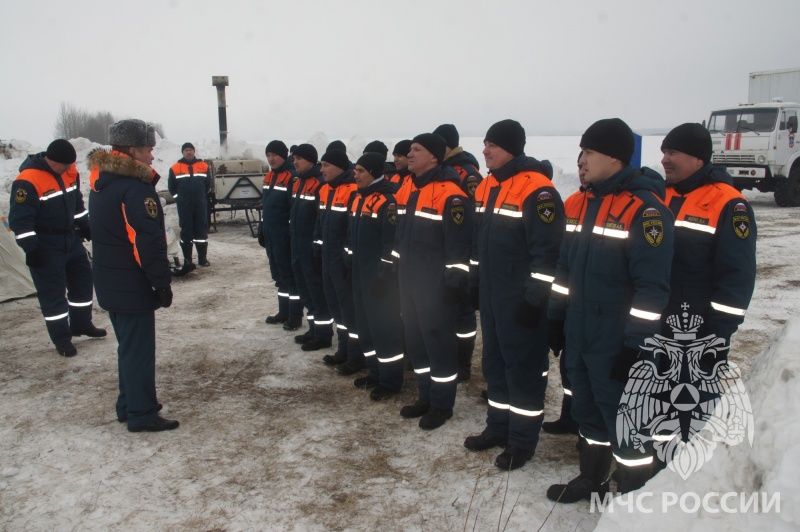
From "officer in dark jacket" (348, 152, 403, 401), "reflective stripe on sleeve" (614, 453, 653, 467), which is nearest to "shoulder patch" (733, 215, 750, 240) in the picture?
"reflective stripe on sleeve" (614, 453, 653, 467)

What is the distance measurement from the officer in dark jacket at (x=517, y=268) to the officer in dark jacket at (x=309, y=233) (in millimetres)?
2629

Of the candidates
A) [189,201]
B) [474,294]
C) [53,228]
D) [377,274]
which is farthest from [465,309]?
[189,201]

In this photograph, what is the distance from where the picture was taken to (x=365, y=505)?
327cm

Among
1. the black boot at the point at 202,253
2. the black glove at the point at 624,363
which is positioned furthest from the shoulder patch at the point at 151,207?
the black boot at the point at 202,253

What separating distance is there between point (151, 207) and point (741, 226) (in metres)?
3.63

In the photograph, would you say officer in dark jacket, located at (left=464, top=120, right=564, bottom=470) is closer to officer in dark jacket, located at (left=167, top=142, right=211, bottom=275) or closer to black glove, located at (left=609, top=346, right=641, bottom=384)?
black glove, located at (left=609, top=346, right=641, bottom=384)

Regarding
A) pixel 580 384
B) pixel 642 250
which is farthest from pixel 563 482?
pixel 642 250

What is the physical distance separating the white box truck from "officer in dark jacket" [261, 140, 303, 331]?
43.0 feet

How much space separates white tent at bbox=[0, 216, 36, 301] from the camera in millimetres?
7926

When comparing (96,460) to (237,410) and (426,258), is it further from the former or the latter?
(426,258)

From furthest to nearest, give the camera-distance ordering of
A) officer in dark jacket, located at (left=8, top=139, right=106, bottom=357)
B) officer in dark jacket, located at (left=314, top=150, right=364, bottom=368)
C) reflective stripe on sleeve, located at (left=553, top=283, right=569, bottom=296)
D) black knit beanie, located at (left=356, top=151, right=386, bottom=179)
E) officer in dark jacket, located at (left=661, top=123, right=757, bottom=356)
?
1. officer in dark jacket, located at (left=8, top=139, right=106, bottom=357)
2. officer in dark jacket, located at (left=314, top=150, right=364, bottom=368)
3. black knit beanie, located at (left=356, top=151, right=386, bottom=179)
4. reflective stripe on sleeve, located at (left=553, top=283, right=569, bottom=296)
5. officer in dark jacket, located at (left=661, top=123, right=757, bottom=356)

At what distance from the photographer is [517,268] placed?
3.54 metres

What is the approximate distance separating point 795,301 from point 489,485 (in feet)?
18.5

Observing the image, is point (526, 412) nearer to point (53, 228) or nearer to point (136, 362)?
point (136, 362)
